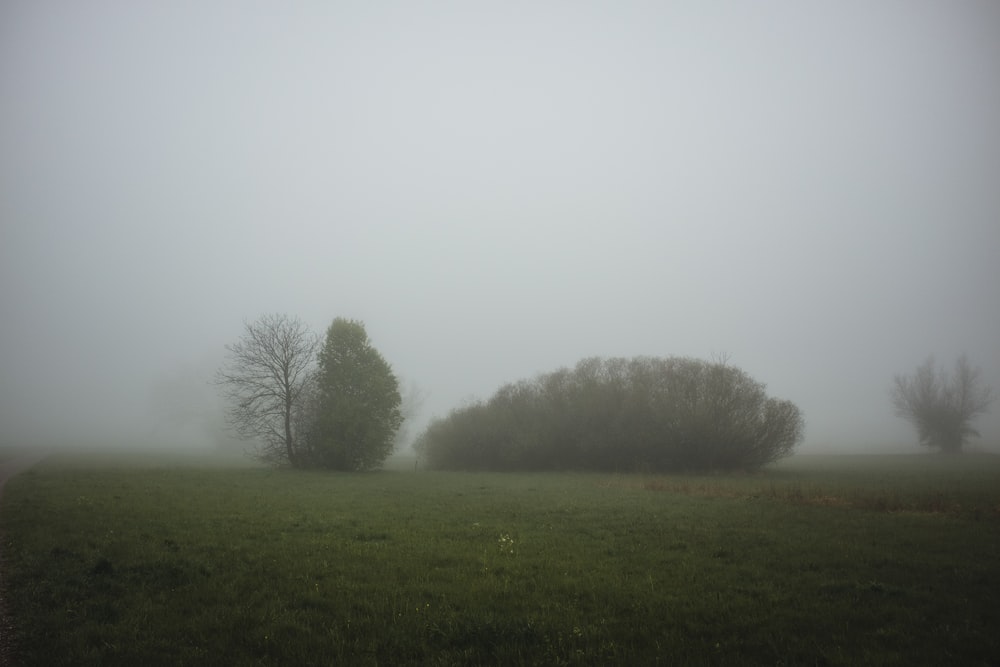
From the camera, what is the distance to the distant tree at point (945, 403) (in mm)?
59031

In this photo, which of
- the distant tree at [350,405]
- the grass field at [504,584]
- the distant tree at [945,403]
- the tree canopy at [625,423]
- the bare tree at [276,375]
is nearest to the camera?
the grass field at [504,584]

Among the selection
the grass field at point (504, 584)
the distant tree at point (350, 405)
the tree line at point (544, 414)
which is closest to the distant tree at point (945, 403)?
the tree line at point (544, 414)

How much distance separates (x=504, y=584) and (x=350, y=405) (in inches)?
1415

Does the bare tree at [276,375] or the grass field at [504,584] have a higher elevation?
the bare tree at [276,375]

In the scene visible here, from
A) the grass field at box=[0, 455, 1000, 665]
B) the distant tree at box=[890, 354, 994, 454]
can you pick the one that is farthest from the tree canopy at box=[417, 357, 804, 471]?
the distant tree at box=[890, 354, 994, 454]

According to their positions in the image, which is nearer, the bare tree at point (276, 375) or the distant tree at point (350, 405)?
the distant tree at point (350, 405)

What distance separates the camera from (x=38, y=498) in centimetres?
2003

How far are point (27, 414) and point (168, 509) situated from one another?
18124 centimetres

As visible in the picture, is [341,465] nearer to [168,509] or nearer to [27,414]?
[168,509]

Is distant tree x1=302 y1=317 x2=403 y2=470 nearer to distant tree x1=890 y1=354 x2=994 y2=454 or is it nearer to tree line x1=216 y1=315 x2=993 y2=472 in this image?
tree line x1=216 y1=315 x2=993 y2=472

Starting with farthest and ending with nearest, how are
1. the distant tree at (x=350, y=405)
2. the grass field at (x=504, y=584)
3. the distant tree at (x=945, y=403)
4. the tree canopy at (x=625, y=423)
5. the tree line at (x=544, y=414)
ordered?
the distant tree at (x=945, y=403)
the distant tree at (x=350, y=405)
the tree line at (x=544, y=414)
the tree canopy at (x=625, y=423)
the grass field at (x=504, y=584)

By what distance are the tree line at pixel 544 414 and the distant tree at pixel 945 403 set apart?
36.1 m

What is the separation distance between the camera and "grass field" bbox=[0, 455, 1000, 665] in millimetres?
6758

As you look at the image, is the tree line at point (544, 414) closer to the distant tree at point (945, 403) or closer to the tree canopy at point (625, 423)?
the tree canopy at point (625, 423)
